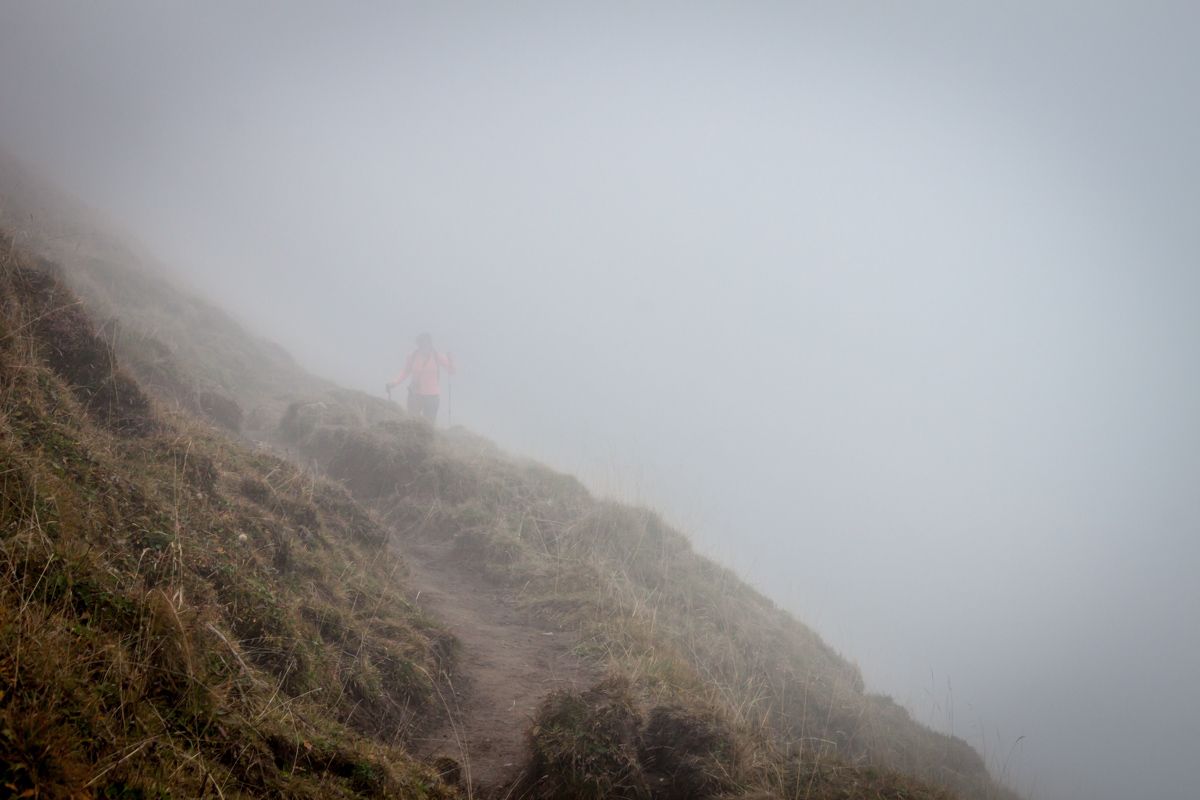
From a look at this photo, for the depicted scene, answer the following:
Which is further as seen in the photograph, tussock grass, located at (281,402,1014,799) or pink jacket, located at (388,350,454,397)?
pink jacket, located at (388,350,454,397)

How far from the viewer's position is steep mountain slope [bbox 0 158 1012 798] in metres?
4.52

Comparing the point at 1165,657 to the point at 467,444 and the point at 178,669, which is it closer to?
the point at 467,444

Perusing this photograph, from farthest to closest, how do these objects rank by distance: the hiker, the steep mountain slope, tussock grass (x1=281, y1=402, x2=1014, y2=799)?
the hiker < tussock grass (x1=281, y1=402, x2=1014, y2=799) < the steep mountain slope

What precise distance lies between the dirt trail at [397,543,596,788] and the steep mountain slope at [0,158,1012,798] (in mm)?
36

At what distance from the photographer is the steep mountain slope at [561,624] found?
4520 mm

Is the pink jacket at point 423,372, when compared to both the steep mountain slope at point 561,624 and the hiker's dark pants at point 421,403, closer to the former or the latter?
the hiker's dark pants at point 421,403

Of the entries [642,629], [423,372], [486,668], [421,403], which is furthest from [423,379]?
[486,668]

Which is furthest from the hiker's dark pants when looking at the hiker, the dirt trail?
the dirt trail

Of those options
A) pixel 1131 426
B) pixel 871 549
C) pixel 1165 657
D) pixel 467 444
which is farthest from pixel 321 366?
pixel 1131 426

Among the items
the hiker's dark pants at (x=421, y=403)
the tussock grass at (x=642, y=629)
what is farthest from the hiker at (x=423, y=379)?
the tussock grass at (x=642, y=629)

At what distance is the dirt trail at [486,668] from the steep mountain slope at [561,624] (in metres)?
0.04

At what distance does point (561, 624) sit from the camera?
8188 mm

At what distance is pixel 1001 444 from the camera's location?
11250 centimetres

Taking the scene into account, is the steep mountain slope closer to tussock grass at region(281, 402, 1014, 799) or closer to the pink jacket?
tussock grass at region(281, 402, 1014, 799)
